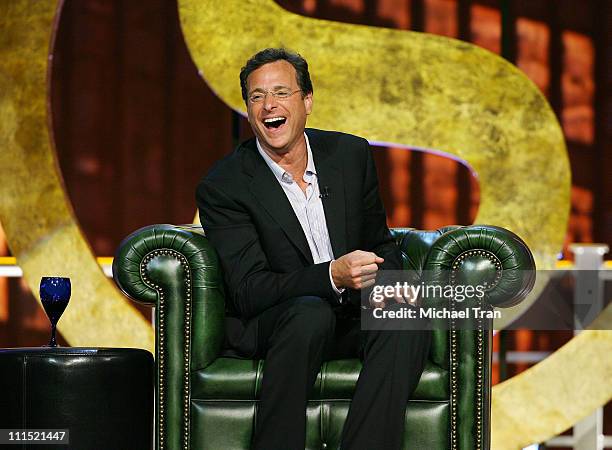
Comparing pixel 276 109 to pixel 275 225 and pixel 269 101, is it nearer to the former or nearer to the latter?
pixel 269 101

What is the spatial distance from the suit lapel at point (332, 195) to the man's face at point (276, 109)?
0.31 ft

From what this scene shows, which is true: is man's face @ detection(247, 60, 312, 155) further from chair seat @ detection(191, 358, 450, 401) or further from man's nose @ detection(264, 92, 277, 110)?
chair seat @ detection(191, 358, 450, 401)

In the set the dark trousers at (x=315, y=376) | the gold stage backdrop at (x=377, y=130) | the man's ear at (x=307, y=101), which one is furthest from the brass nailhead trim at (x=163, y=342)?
the gold stage backdrop at (x=377, y=130)

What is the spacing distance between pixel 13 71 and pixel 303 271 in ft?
6.65

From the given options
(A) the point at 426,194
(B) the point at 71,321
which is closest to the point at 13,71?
(B) the point at 71,321

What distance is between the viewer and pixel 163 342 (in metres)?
2.32

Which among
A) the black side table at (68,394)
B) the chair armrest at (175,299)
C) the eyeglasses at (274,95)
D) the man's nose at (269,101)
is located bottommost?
the black side table at (68,394)

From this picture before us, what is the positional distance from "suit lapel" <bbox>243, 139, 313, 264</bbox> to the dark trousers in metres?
0.20

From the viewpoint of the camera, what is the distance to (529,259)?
7.55 ft

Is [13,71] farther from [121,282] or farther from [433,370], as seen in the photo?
[433,370]

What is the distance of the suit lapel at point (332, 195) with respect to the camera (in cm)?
236

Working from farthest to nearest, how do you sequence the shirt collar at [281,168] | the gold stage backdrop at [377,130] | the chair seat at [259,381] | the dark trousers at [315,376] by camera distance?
the gold stage backdrop at [377,130] → the shirt collar at [281,168] → the chair seat at [259,381] → the dark trousers at [315,376]

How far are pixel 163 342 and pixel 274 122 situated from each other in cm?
59

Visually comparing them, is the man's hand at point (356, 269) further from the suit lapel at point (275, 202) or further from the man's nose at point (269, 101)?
the man's nose at point (269, 101)
